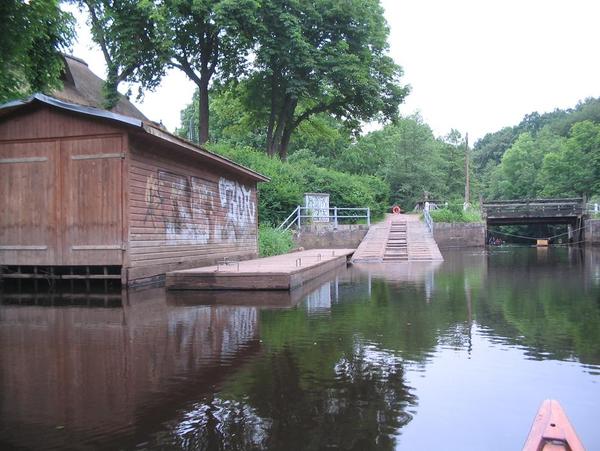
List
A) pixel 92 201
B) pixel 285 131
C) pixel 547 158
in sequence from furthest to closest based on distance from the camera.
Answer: pixel 547 158, pixel 285 131, pixel 92 201

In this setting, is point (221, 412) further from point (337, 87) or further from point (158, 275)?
point (337, 87)

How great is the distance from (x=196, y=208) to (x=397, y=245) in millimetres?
13036

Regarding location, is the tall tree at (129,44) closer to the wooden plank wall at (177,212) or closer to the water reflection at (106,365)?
the wooden plank wall at (177,212)

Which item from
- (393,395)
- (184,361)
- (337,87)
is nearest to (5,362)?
(184,361)

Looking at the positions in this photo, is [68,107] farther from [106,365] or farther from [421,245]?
[421,245]

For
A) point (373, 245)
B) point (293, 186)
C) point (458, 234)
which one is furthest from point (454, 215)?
point (293, 186)

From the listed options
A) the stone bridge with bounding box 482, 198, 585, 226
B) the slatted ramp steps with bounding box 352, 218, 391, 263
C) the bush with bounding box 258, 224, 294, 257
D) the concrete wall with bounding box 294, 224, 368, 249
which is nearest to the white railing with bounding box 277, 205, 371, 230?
the concrete wall with bounding box 294, 224, 368, 249

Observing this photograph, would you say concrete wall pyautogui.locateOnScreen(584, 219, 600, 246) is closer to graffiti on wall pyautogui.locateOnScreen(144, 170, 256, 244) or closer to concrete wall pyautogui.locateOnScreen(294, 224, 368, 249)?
concrete wall pyautogui.locateOnScreen(294, 224, 368, 249)

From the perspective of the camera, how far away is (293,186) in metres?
28.2

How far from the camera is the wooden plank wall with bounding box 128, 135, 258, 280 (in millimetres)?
12258

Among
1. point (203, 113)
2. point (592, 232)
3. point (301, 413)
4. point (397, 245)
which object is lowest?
point (301, 413)

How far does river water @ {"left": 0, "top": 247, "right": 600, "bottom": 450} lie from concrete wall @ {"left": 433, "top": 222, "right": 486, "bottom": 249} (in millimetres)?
23823

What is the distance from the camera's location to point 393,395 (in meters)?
4.41

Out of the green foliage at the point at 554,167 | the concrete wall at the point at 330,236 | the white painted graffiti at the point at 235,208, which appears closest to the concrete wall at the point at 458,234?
the concrete wall at the point at 330,236
